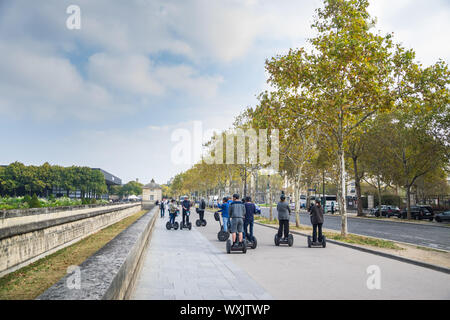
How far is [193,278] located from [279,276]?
1.75 metres

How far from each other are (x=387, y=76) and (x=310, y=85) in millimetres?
3195

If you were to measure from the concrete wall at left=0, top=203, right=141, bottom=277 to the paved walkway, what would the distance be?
2.55 m

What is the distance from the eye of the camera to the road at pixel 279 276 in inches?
233

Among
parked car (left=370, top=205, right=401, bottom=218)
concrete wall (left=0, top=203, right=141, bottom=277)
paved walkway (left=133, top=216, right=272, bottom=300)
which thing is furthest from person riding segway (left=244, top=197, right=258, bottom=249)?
parked car (left=370, top=205, right=401, bottom=218)

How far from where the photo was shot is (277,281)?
22.7ft

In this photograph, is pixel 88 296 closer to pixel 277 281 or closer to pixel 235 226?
pixel 277 281

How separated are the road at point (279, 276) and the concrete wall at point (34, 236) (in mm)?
2546

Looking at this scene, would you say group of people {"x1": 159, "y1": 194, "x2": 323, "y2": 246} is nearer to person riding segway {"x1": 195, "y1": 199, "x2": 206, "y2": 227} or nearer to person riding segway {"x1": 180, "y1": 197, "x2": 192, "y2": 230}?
person riding segway {"x1": 180, "y1": 197, "x2": 192, "y2": 230}

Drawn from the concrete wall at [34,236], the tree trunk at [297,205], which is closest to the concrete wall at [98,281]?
the concrete wall at [34,236]

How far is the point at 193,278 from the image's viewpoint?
713 cm

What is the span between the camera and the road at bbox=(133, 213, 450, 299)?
5910 millimetres

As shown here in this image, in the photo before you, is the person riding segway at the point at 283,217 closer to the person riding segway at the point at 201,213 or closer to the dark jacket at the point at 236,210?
the dark jacket at the point at 236,210

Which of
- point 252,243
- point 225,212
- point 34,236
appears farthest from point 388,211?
point 34,236
